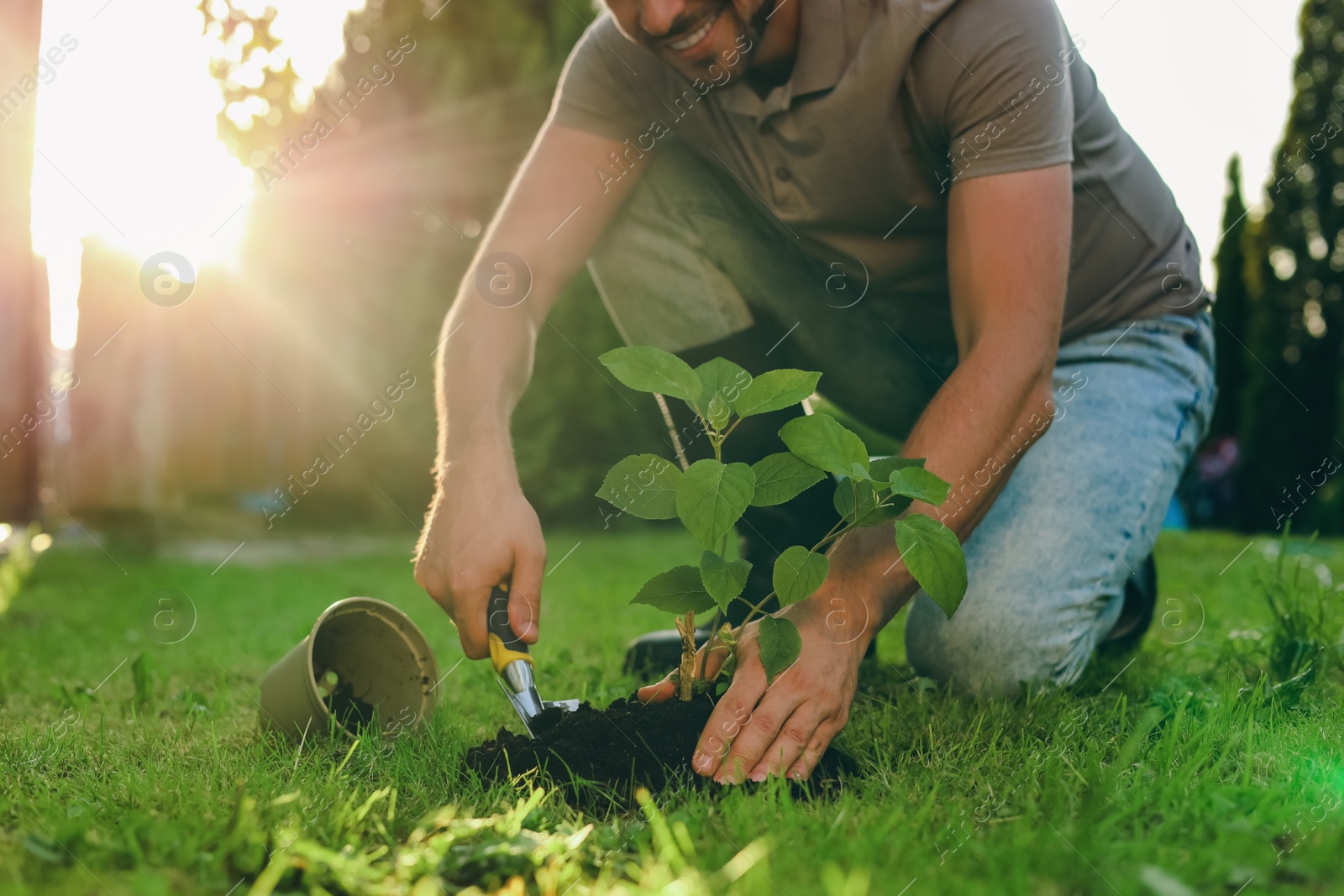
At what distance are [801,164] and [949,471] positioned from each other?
0.85 m

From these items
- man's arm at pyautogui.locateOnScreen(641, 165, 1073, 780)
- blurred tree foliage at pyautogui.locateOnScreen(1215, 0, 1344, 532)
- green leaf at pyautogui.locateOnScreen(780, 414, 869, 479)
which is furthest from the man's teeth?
blurred tree foliage at pyautogui.locateOnScreen(1215, 0, 1344, 532)

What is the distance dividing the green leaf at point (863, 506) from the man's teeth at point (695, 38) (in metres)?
0.99

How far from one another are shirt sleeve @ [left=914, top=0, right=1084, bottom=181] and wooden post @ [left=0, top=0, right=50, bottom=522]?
3.74 m

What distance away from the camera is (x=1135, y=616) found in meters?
2.41

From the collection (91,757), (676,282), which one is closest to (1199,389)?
(676,282)

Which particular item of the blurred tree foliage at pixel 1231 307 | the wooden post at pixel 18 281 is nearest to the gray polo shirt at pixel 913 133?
the wooden post at pixel 18 281

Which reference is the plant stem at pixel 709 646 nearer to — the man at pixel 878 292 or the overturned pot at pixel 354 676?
the man at pixel 878 292

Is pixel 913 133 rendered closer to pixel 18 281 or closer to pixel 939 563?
pixel 939 563

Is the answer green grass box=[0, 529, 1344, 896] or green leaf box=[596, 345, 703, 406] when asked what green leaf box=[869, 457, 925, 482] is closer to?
green leaf box=[596, 345, 703, 406]

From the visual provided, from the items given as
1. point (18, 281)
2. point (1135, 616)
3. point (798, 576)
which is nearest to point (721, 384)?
point (798, 576)

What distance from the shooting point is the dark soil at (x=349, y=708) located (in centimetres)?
167

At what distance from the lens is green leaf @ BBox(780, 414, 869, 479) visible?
130 centimetres

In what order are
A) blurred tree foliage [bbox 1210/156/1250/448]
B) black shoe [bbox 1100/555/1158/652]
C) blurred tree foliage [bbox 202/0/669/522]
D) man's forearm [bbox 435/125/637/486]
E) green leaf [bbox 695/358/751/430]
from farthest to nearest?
blurred tree foliage [bbox 1210/156/1250/448], blurred tree foliage [bbox 202/0/669/522], black shoe [bbox 1100/555/1158/652], man's forearm [bbox 435/125/637/486], green leaf [bbox 695/358/751/430]

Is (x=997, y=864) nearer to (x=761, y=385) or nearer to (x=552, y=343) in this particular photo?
(x=761, y=385)
